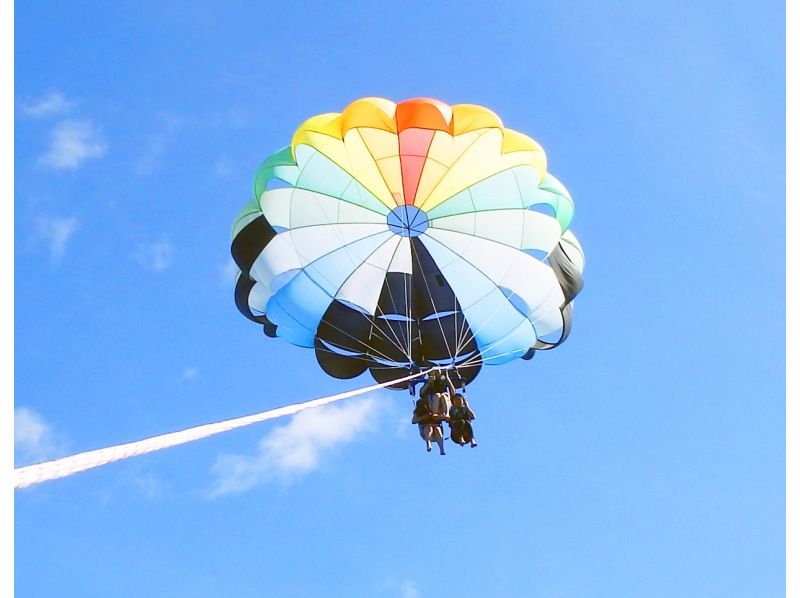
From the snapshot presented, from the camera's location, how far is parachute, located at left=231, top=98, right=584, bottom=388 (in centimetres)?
1052

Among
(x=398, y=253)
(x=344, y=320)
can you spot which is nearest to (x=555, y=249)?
(x=398, y=253)

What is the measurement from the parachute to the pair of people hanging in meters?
0.77

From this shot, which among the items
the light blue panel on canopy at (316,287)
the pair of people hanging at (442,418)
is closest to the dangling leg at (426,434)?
the pair of people hanging at (442,418)

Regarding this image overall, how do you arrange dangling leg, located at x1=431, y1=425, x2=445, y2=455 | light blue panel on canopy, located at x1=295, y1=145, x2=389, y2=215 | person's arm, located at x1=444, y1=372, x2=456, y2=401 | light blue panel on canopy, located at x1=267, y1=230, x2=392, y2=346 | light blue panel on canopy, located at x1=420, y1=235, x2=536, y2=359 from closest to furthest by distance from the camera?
dangling leg, located at x1=431, y1=425, x2=445, y2=455, person's arm, located at x1=444, y1=372, x2=456, y2=401, light blue panel on canopy, located at x1=295, y1=145, x2=389, y2=215, light blue panel on canopy, located at x1=267, y1=230, x2=392, y2=346, light blue panel on canopy, located at x1=420, y1=235, x2=536, y2=359

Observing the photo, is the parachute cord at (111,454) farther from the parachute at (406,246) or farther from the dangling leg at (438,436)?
the parachute at (406,246)

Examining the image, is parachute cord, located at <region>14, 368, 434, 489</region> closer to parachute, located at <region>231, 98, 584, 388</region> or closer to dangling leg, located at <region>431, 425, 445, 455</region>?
dangling leg, located at <region>431, 425, 445, 455</region>

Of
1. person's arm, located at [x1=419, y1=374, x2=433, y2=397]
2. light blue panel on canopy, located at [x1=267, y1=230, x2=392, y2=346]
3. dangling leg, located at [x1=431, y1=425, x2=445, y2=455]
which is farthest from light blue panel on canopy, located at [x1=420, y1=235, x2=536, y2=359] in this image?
dangling leg, located at [x1=431, y1=425, x2=445, y2=455]

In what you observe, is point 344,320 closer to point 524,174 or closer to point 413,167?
point 413,167

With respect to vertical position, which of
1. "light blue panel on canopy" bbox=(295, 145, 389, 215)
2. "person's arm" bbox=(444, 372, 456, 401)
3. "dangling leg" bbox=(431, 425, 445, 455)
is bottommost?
"dangling leg" bbox=(431, 425, 445, 455)

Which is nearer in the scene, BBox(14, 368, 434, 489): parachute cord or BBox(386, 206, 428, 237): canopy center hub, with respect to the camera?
BBox(14, 368, 434, 489): parachute cord

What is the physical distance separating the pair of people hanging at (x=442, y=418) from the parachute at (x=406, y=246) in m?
0.77

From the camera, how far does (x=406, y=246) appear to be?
36.9 ft
